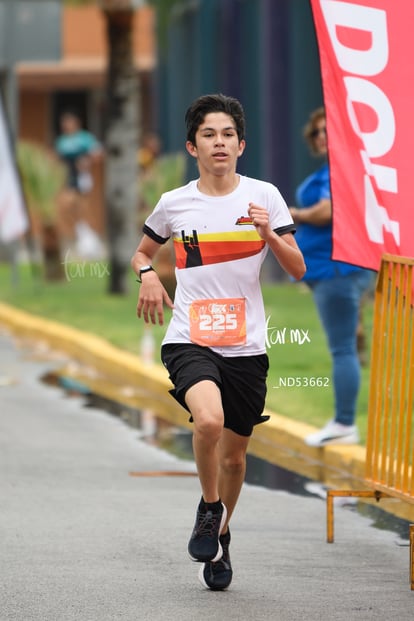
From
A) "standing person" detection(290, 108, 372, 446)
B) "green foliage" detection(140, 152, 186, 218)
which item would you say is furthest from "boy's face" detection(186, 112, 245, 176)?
"green foliage" detection(140, 152, 186, 218)

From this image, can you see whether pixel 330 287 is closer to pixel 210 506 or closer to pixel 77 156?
pixel 210 506

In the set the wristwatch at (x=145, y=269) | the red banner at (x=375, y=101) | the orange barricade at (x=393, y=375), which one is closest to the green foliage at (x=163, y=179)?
the red banner at (x=375, y=101)

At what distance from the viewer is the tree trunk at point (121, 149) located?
21703 mm

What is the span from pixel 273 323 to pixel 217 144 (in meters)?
1.62

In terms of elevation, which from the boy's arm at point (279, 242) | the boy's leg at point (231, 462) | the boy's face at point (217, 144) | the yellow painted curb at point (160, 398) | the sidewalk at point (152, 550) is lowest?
the yellow painted curb at point (160, 398)

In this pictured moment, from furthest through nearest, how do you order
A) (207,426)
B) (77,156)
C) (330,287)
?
(77,156) → (330,287) → (207,426)

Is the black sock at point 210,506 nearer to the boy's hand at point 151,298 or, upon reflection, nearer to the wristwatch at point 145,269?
the boy's hand at point 151,298

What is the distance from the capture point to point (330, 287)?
31.5ft

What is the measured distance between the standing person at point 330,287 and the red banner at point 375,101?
2.03m

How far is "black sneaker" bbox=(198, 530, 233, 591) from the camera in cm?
662

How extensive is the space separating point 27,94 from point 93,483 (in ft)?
105

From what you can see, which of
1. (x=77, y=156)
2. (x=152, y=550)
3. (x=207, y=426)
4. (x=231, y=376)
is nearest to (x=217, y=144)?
(x=231, y=376)

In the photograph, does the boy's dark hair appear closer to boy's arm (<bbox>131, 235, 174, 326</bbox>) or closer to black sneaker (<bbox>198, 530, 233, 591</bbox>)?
boy's arm (<bbox>131, 235, 174, 326</bbox>)

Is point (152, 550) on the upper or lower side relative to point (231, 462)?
lower
